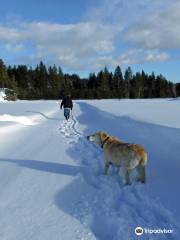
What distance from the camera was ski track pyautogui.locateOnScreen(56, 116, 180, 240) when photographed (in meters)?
4.59

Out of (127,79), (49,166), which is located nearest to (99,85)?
(127,79)

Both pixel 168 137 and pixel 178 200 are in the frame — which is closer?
pixel 178 200

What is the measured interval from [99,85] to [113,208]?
105m

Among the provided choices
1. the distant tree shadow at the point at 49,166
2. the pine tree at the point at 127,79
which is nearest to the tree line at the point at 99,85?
the pine tree at the point at 127,79

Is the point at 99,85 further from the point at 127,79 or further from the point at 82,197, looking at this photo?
the point at 82,197

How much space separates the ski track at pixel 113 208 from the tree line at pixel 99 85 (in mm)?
92492

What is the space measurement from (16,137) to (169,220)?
9.60 metres

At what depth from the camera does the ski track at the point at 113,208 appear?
459 cm

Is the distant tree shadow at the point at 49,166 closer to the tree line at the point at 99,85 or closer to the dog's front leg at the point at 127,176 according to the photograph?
the dog's front leg at the point at 127,176

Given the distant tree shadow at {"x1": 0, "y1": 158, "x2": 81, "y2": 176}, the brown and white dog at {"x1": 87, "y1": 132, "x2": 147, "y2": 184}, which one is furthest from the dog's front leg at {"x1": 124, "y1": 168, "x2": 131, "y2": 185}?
the distant tree shadow at {"x1": 0, "y1": 158, "x2": 81, "y2": 176}

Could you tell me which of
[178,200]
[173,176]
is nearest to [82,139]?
[173,176]

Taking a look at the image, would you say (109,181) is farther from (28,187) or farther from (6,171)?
(6,171)

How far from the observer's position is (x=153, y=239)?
4.33m

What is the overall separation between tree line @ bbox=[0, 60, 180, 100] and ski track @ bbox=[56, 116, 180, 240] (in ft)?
303
